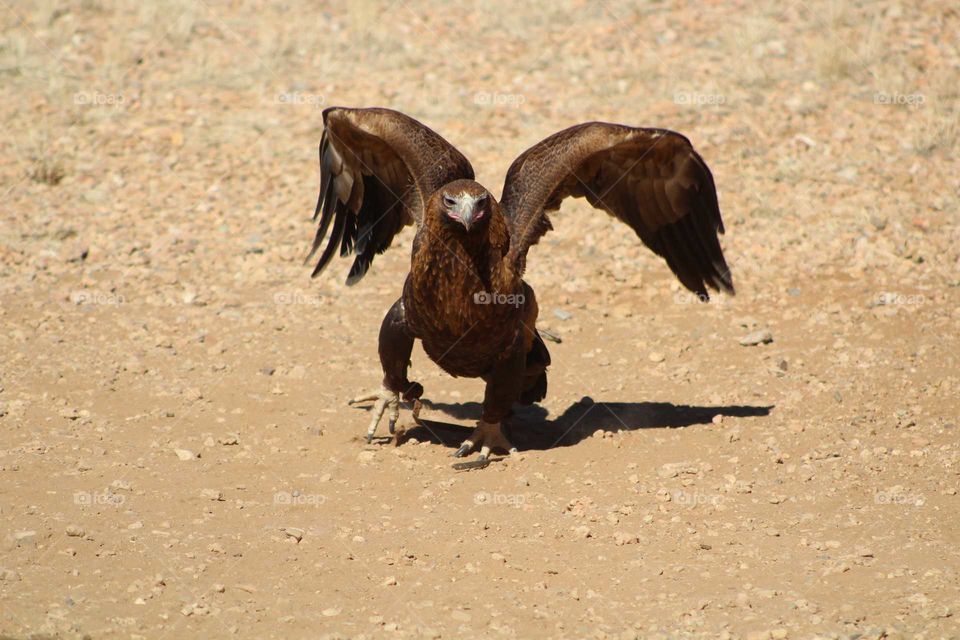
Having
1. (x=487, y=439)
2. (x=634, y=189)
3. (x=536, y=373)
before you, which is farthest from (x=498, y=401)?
(x=634, y=189)

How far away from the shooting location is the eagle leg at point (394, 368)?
6965mm

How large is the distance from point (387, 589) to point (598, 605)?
0.97 meters

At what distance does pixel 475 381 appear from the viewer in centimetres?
853

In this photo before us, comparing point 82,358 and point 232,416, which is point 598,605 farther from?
point 82,358

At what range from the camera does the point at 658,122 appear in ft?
37.0

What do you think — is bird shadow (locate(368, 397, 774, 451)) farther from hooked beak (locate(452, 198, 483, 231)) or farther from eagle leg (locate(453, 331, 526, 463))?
hooked beak (locate(452, 198, 483, 231))

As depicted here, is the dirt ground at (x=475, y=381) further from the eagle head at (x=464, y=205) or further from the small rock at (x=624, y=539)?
the eagle head at (x=464, y=205)

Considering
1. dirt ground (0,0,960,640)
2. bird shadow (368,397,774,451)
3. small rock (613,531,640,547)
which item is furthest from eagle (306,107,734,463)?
small rock (613,531,640,547)

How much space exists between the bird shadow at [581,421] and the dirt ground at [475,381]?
45mm

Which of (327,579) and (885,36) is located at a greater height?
(885,36)

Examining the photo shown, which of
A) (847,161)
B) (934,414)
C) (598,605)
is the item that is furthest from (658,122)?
(598,605)

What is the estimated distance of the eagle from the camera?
6348 millimetres

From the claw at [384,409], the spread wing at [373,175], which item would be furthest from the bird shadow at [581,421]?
the spread wing at [373,175]

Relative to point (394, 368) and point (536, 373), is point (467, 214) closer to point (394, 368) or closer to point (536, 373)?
point (394, 368)
